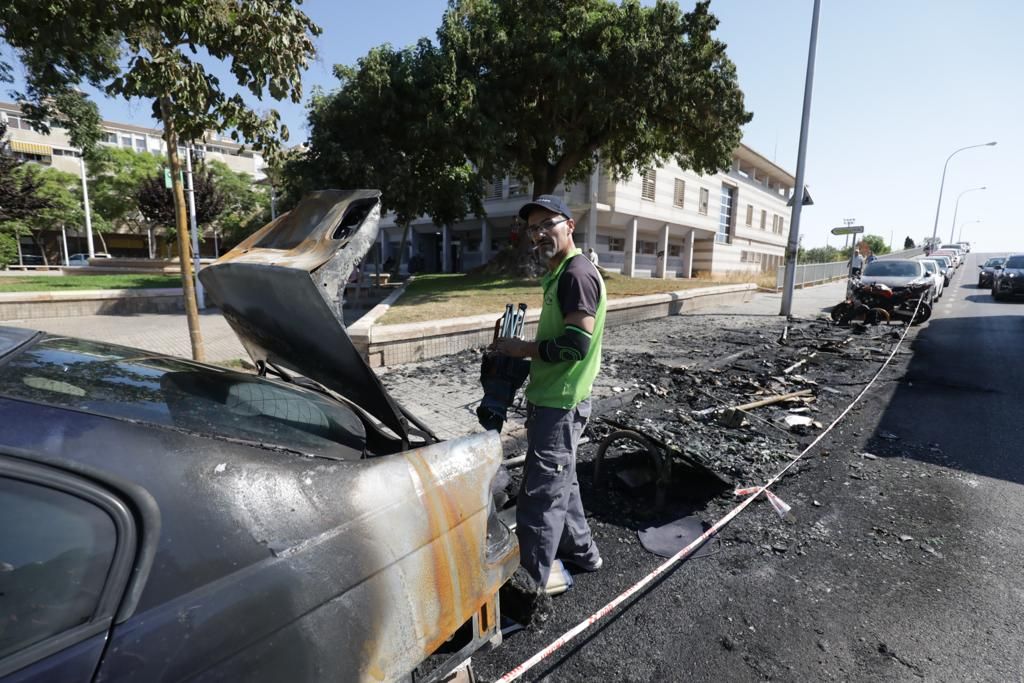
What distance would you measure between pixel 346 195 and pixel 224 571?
5.10ft

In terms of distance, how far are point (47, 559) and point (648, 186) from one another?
28.8m

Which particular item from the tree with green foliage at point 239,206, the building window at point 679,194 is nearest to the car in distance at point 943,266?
the building window at point 679,194

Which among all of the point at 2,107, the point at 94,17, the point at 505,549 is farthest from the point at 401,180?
the point at 2,107

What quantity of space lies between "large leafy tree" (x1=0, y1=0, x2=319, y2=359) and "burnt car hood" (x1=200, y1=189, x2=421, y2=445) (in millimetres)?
3135

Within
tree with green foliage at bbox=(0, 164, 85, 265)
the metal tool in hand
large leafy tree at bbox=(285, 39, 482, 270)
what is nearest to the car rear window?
the metal tool in hand

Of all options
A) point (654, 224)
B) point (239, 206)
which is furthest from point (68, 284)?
point (239, 206)

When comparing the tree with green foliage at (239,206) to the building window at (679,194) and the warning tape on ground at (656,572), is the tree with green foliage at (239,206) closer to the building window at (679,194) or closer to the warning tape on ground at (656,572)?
the building window at (679,194)

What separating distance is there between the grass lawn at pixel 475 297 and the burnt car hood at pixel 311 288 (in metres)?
6.33

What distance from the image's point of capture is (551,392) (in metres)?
2.41

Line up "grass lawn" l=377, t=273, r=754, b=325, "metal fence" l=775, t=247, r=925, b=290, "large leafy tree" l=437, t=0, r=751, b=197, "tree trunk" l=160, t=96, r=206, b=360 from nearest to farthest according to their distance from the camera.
A: "tree trunk" l=160, t=96, r=206, b=360
"grass lawn" l=377, t=273, r=754, b=325
"large leafy tree" l=437, t=0, r=751, b=197
"metal fence" l=775, t=247, r=925, b=290

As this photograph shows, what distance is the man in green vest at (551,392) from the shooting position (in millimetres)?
2371

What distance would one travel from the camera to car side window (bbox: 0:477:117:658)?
95 cm

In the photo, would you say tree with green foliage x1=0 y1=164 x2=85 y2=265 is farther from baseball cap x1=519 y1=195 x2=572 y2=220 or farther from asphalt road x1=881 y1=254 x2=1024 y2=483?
asphalt road x1=881 y1=254 x2=1024 y2=483

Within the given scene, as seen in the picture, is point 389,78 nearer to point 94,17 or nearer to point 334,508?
point 94,17
